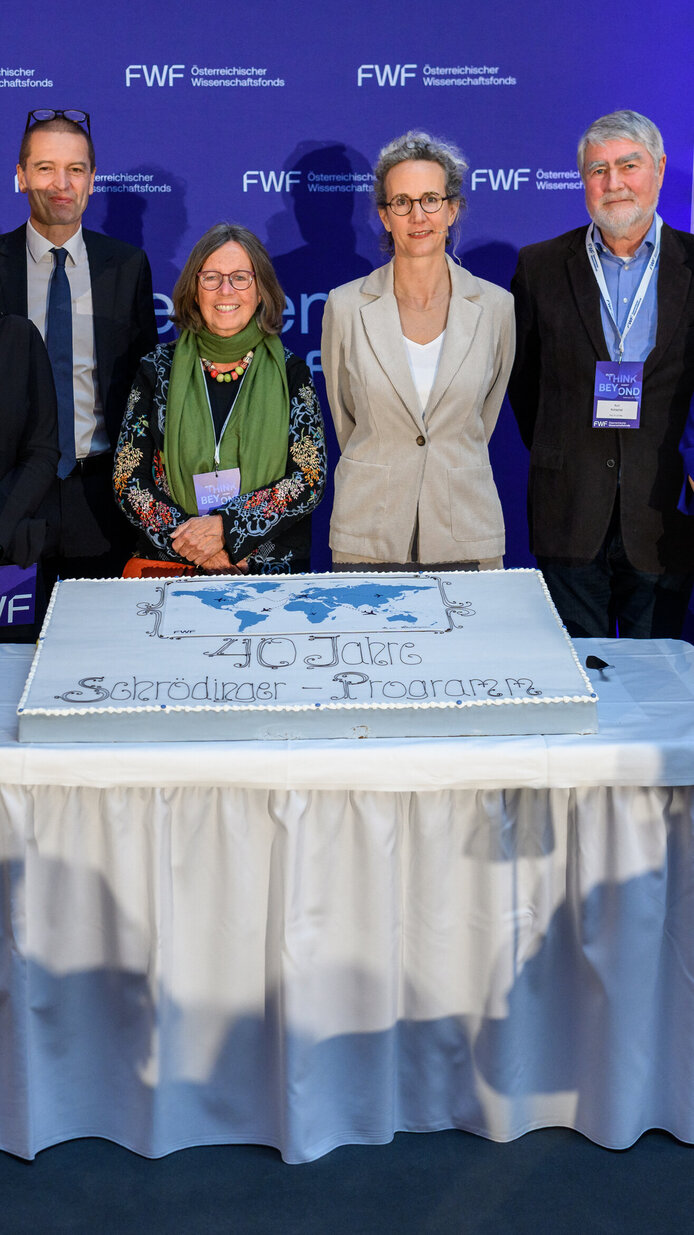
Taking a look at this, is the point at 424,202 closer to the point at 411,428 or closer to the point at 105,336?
the point at 411,428

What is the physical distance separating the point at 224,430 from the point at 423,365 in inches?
20.9

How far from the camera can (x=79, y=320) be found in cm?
331

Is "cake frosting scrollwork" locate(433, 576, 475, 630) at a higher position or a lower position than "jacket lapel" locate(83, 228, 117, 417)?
lower

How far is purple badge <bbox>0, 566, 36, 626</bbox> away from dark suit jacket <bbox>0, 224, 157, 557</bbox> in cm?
108

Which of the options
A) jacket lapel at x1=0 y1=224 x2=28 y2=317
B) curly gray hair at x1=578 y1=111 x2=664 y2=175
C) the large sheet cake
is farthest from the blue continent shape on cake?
jacket lapel at x1=0 y1=224 x2=28 y2=317

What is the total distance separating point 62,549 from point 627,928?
2015 millimetres

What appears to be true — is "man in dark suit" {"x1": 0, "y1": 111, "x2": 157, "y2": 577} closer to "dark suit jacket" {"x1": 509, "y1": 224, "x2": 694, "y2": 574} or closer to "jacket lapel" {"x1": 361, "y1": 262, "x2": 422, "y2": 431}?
"jacket lapel" {"x1": 361, "y1": 262, "x2": 422, "y2": 431}

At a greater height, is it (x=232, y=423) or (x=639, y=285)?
(x=639, y=285)

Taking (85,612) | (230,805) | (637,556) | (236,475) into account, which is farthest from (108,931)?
(637,556)

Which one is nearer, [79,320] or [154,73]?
[79,320]

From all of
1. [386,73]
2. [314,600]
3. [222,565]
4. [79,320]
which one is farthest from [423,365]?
[386,73]

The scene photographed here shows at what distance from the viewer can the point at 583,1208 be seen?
6.45 feet

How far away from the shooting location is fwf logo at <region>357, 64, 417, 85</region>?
394 centimetres

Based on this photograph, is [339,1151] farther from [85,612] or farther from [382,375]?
[382,375]
